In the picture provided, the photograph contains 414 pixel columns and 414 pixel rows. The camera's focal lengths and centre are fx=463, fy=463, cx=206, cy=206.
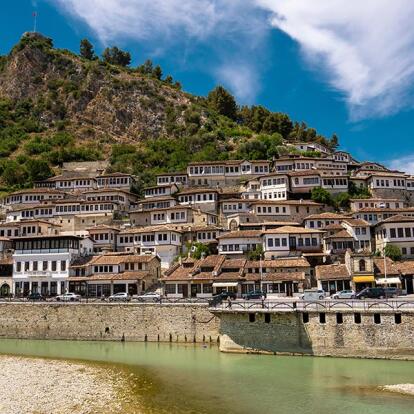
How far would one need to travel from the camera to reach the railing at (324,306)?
31.1 metres

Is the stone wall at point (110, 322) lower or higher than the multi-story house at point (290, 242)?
lower

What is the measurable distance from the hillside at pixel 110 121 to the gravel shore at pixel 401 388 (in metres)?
71.6

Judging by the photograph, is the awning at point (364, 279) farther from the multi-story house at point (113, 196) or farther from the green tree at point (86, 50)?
the green tree at point (86, 50)

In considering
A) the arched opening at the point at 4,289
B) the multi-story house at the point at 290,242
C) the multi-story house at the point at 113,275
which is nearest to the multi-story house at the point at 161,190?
the multi-story house at the point at 113,275

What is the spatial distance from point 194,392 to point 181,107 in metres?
114

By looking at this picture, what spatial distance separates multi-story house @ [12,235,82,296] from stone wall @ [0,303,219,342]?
8.94 m

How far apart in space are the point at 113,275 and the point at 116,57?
130 metres

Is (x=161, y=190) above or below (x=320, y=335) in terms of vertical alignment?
above

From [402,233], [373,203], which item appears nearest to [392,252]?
[402,233]

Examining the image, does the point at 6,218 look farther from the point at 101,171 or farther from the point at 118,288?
the point at 118,288

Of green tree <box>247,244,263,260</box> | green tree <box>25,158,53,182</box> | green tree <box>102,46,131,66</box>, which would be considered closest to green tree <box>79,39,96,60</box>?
green tree <box>102,46,131,66</box>

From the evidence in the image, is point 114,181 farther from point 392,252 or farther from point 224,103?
point 224,103

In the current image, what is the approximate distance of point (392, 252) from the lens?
1986 inches

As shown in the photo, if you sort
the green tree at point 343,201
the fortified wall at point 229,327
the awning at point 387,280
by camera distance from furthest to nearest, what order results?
the green tree at point 343,201 → the awning at point 387,280 → the fortified wall at point 229,327
